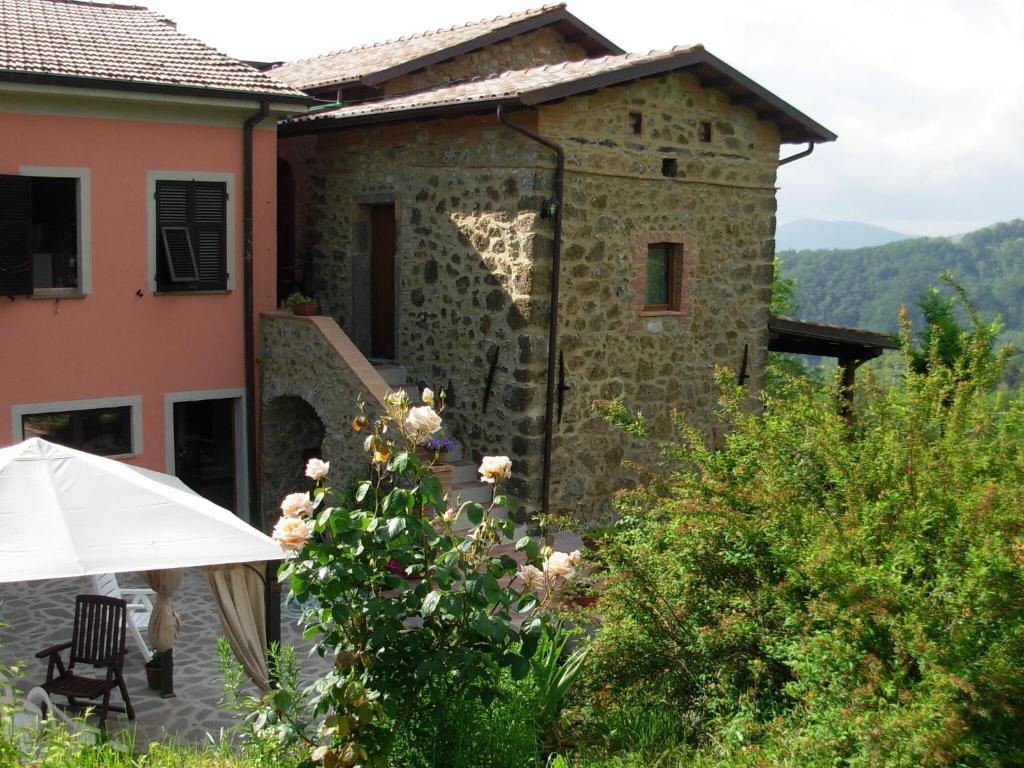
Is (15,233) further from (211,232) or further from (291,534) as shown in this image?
(291,534)

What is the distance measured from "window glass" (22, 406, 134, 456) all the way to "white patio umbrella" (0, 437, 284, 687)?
11.5ft

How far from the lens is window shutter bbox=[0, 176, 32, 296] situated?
10453mm

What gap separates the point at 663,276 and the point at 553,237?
6.52 ft

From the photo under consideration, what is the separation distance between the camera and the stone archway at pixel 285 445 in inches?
497

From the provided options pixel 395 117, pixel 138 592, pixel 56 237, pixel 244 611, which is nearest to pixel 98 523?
pixel 244 611

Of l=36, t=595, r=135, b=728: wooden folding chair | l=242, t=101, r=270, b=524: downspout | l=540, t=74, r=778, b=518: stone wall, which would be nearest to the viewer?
l=36, t=595, r=135, b=728: wooden folding chair

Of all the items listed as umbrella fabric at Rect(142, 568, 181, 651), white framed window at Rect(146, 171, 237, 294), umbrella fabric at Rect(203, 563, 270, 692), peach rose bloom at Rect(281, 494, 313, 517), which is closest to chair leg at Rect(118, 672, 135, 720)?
umbrella fabric at Rect(142, 568, 181, 651)

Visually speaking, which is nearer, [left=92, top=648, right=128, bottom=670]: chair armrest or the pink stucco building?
[left=92, top=648, right=128, bottom=670]: chair armrest

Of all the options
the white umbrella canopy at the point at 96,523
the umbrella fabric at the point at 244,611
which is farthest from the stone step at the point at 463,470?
the white umbrella canopy at the point at 96,523

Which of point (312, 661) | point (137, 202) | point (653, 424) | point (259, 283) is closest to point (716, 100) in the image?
point (653, 424)

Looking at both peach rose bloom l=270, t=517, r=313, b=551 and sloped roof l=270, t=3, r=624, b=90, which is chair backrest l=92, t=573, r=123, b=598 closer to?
→ peach rose bloom l=270, t=517, r=313, b=551

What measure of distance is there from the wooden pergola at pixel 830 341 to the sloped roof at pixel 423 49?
506cm

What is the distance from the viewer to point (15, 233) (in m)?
10.5

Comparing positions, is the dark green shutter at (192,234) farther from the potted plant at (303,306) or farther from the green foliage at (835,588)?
the green foliage at (835,588)
